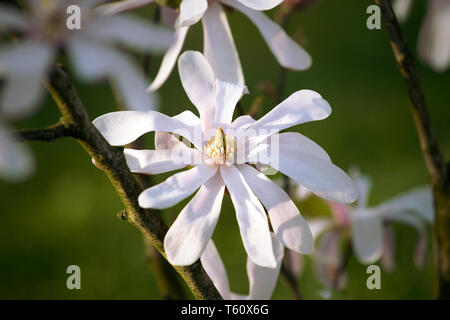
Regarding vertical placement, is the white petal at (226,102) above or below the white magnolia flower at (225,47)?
below

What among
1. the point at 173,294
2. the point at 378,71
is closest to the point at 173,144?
the point at 173,294

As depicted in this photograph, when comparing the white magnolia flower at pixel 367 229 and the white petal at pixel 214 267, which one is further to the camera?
the white magnolia flower at pixel 367 229

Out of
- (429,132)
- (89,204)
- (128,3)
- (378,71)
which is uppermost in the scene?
(128,3)

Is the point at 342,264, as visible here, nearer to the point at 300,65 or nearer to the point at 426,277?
the point at 300,65

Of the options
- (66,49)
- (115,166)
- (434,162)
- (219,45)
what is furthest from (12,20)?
(434,162)

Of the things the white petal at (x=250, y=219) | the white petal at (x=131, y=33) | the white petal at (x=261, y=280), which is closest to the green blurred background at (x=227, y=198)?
the white petal at (x=261, y=280)

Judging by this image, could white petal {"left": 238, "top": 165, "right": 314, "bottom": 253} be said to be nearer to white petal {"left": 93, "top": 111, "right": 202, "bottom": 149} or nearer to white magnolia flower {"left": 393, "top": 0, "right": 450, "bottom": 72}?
white petal {"left": 93, "top": 111, "right": 202, "bottom": 149}

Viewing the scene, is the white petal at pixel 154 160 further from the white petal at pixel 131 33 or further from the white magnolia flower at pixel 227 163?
the white petal at pixel 131 33
